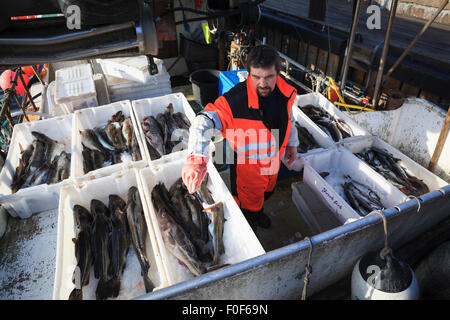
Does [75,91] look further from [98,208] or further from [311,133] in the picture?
[311,133]

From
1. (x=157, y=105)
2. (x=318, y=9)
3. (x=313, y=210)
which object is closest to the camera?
(x=313, y=210)

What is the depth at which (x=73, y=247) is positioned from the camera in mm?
2562

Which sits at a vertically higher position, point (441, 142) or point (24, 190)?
point (441, 142)

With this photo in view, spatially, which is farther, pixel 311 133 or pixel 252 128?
pixel 311 133

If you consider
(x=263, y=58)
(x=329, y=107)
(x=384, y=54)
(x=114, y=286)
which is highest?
(x=263, y=58)

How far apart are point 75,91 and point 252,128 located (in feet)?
12.1

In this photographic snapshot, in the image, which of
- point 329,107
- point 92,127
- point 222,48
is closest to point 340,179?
point 329,107

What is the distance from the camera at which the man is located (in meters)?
2.36

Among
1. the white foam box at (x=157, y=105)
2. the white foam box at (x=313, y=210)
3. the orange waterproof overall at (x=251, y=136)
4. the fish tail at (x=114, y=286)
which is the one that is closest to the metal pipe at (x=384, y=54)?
the orange waterproof overall at (x=251, y=136)

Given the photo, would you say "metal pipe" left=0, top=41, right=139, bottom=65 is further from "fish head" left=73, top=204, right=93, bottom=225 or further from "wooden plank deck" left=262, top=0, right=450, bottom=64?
"wooden plank deck" left=262, top=0, right=450, bottom=64

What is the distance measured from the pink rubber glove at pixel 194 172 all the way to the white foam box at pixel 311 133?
167 centimetres

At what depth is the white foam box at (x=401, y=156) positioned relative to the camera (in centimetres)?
320

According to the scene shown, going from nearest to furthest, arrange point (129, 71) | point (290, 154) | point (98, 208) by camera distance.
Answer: point (98, 208) < point (290, 154) < point (129, 71)

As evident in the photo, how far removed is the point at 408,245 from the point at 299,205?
1454mm
